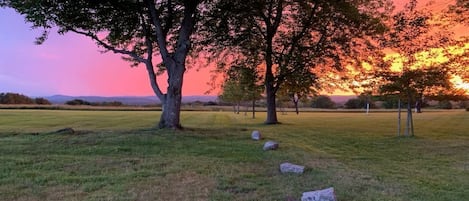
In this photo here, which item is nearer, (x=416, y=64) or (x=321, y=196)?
(x=321, y=196)

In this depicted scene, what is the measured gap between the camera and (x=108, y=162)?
9.90m

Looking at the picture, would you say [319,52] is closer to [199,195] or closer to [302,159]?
[302,159]

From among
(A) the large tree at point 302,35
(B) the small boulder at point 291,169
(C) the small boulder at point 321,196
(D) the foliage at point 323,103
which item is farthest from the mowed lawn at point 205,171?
(D) the foliage at point 323,103

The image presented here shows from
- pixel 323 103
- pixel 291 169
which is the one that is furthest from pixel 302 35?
pixel 323 103

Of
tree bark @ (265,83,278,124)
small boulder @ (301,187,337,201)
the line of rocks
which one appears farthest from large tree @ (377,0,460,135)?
small boulder @ (301,187,337,201)

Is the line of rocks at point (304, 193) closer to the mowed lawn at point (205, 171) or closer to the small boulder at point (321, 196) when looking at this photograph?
the small boulder at point (321, 196)

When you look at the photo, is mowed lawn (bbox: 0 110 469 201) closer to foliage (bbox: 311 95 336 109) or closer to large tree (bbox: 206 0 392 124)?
large tree (bbox: 206 0 392 124)

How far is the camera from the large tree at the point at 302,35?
91.0ft

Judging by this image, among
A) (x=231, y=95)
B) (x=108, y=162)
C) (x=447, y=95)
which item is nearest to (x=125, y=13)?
(x=108, y=162)

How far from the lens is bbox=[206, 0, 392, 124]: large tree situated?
91.0 feet

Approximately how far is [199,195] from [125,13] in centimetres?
1570

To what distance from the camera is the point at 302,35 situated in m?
30.5

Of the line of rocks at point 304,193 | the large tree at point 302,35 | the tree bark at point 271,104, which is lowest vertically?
the line of rocks at point 304,193

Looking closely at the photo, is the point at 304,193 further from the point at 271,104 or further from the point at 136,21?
the point at 271,104
